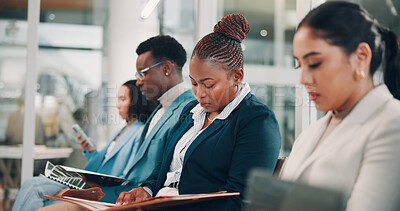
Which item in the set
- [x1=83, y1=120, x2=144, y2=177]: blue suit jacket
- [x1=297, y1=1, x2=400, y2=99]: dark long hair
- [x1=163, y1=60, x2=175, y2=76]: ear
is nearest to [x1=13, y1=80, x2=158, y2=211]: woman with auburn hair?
[x1=83, y1=120, x2=144, y2=177]: blue suit jacket

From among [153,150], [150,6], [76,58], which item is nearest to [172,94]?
[153,150]

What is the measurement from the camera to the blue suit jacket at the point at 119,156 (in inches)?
102

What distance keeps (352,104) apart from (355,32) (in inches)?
7.9

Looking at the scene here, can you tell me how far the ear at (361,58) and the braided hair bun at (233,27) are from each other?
0.82 m

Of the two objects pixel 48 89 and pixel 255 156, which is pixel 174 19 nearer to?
pixel 48 89

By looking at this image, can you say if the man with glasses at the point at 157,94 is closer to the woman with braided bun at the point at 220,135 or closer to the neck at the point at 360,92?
the woman with braided bun at the point at 220,135

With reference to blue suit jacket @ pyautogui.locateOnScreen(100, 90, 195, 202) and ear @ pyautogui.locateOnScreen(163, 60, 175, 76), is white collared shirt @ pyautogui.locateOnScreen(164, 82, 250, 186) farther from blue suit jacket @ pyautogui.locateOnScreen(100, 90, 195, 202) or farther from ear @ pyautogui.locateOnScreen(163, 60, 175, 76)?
ear @ pyautogui.locateOnScreen(163, 60, 175, 76)

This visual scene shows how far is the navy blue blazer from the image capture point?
4.94 feet

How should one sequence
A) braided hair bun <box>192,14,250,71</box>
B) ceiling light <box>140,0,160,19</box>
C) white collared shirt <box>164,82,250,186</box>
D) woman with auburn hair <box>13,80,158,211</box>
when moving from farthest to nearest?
ceiling light <box>140,0,160,19</box>
woman with auburn hair <box>13,80,158,211</box>
white collared shirt <box>164,82,250,186</box>
braided hair bun <box>192,14,250,71</box>

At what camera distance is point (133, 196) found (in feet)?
6.26

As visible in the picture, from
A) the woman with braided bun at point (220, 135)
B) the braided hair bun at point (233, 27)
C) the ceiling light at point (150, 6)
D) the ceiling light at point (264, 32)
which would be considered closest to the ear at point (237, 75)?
the woman with braided bun at point (220, 135)

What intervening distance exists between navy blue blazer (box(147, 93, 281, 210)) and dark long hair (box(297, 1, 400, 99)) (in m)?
0.55

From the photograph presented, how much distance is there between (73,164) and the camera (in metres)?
3.53

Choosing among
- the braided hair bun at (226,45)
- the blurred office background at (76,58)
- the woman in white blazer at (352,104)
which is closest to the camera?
the woman in white blazer at (352,104)
